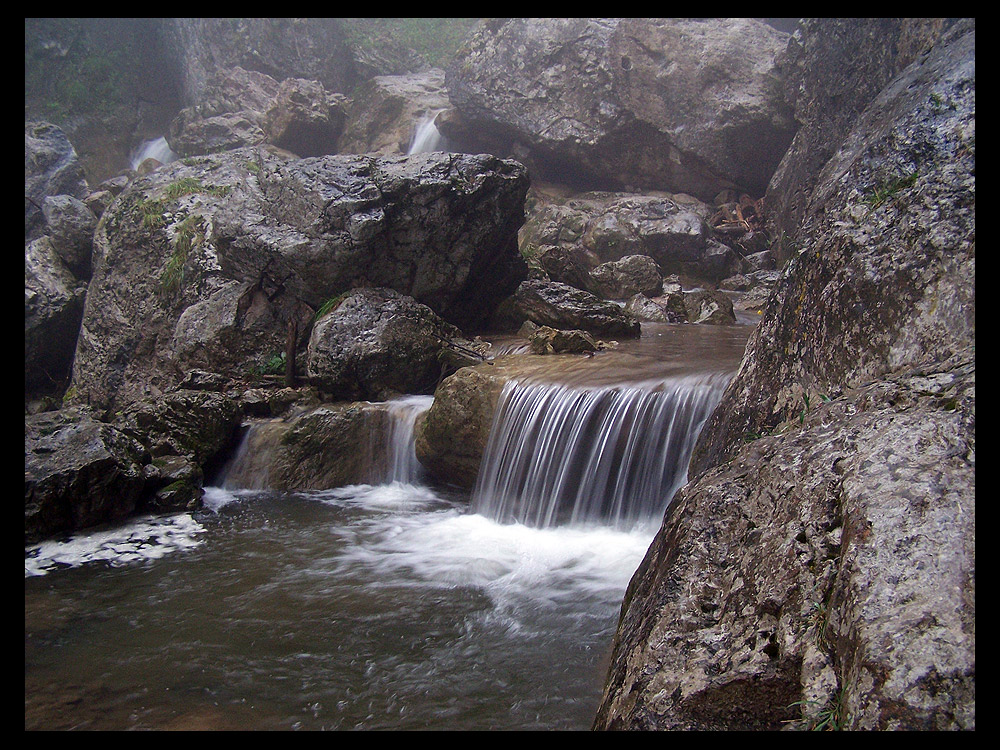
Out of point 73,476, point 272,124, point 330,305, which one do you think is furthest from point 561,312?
point 272,124

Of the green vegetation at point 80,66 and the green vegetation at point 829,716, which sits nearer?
the green vegetation at point 829,716

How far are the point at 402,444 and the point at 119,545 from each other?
287 cm

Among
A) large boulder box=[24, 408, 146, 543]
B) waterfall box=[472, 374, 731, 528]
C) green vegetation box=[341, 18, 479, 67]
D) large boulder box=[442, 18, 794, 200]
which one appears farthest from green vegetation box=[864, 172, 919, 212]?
green vegetation box=[341, 18, 479, 67]

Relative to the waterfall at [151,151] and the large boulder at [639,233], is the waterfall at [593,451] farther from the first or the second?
the waterfall at [151,151]

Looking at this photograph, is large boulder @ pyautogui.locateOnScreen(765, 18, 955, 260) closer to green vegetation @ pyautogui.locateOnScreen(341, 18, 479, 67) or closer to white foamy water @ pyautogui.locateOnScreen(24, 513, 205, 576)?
white foamy water @ pyautogui.locateOnScreen(24, 513, 205, 576)

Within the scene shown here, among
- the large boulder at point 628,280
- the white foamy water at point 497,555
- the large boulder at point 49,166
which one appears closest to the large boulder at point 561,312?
the large boulder at point 628,280

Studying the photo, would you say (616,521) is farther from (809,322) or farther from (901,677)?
(901,677)

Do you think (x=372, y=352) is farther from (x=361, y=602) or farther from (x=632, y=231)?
(x=632, y=231)

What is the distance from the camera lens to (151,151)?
22812 mm

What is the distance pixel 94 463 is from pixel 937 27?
1302cm

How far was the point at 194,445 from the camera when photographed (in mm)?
7160

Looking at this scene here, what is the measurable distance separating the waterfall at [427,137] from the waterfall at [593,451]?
15.6 m

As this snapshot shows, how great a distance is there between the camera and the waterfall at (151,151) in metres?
21.9
